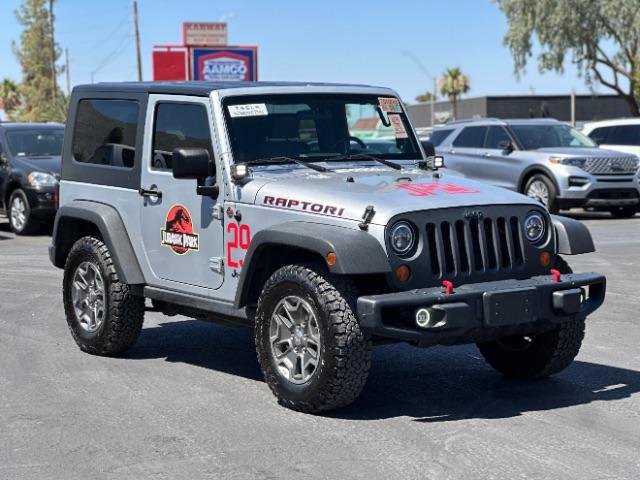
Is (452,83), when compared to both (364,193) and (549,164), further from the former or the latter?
(364,193)

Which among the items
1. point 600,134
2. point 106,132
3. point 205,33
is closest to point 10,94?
point 205,33

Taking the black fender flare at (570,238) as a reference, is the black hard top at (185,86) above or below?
above

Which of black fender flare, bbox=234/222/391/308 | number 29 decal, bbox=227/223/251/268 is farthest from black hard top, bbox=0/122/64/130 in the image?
black fender flare, bbox=234/222/391/308

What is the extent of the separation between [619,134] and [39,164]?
1103 centimetres

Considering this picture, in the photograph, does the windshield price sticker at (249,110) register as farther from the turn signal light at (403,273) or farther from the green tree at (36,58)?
the green tree at (36,58)

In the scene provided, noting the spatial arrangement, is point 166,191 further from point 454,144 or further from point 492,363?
point 454,144

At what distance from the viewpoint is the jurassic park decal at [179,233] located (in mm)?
7598

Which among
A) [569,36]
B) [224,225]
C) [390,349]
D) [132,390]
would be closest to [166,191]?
[224,225]

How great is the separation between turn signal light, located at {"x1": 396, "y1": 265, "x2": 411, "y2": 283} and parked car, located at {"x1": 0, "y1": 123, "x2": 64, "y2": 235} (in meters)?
12.8

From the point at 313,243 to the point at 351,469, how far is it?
54.3 inches

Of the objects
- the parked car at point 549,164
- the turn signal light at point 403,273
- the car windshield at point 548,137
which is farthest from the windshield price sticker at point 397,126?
the car windshield at point 548,137

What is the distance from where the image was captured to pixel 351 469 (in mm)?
5461

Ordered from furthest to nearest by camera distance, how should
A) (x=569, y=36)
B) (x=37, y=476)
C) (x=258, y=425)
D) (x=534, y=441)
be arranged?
1. (x=569, y=36)
2. (x=258, y=425)
3. (x=534, y=441)
4. (x=37, y=476)

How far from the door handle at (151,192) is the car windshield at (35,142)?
1206 centimetres
